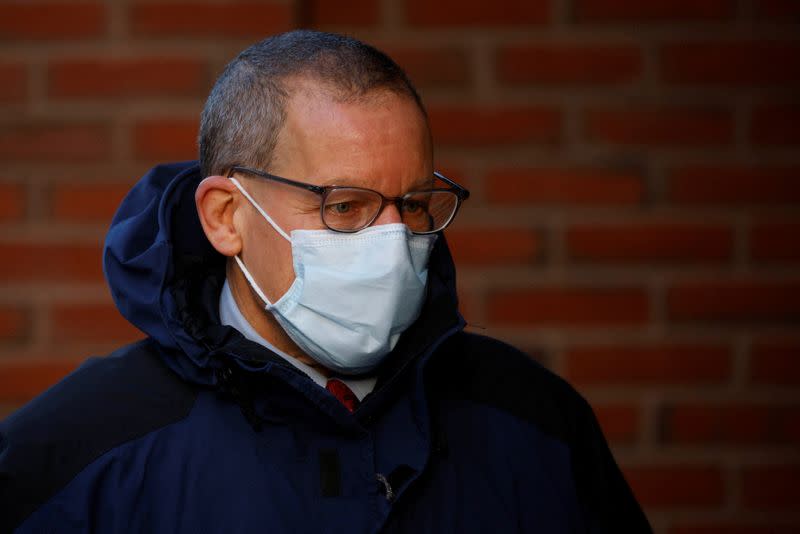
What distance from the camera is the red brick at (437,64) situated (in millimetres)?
2791

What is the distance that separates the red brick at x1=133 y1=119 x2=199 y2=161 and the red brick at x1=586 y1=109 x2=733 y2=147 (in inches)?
40.8

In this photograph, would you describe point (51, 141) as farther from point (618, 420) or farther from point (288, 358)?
point (618, 420)

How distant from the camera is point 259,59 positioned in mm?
1883

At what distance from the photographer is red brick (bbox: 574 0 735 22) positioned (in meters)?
2.81

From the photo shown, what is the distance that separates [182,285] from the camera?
1.85m

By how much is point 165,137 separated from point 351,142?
1.08 metres

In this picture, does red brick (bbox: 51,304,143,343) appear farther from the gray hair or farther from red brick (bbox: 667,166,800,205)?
red brick (bbox: 667,166,800,205)

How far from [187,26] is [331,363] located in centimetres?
124

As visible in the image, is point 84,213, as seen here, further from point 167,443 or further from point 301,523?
point 301,523

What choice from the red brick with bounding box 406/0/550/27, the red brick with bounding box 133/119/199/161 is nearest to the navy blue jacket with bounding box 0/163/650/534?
the red brick with bounding box 133/119/199/161

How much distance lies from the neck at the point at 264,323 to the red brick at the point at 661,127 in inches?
49.7

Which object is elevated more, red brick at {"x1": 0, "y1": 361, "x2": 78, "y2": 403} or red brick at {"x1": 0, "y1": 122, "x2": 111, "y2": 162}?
red brick at {"x1": 0, "y1": 122, "x2": 111, "y2": 162}

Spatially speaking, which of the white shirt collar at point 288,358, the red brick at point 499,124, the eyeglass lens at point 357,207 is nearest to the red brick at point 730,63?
the red brick at point 499,124

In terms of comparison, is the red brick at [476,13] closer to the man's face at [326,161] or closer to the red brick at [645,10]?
the red brick at [645,10]
